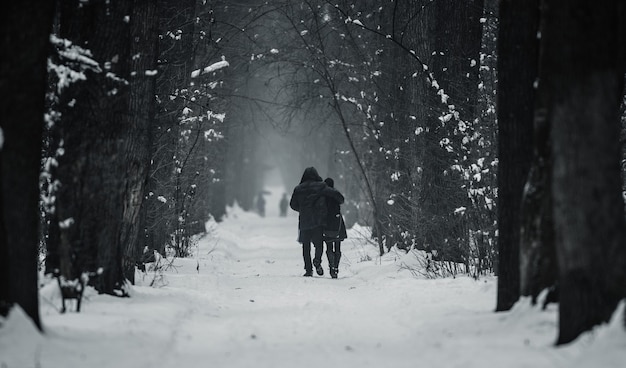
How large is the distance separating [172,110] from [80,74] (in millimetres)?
6173

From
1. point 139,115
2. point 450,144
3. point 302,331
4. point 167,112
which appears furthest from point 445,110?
point 302,331

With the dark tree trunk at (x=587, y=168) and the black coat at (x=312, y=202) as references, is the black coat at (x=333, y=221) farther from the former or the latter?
the dark tree trunk at (x=587, y=168)

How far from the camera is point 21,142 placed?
17.8ft

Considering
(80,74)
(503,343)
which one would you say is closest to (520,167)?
(503,343)

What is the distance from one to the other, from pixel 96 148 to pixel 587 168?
191 inches

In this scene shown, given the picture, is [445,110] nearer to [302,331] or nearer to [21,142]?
[302,331]

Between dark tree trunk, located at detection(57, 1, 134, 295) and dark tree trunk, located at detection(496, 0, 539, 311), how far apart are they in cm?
411

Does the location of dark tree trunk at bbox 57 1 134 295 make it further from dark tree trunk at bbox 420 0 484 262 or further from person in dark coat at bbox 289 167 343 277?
dark tree trunk at bbox 420 0 484 262

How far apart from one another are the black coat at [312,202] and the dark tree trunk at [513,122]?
6082mm

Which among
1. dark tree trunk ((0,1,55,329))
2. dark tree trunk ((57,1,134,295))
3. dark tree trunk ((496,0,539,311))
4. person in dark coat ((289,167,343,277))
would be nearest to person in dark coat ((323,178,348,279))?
person in dark coat ((289,167,343,277))

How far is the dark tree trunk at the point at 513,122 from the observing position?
22.7 feet

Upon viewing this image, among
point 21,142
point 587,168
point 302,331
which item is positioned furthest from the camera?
point 302,331

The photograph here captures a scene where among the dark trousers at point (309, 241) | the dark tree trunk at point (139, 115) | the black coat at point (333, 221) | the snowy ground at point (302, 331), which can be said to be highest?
the dark tree trunk at point (139, 115)

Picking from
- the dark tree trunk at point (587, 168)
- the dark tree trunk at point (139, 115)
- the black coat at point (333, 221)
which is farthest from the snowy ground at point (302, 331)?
the black coat at point (333, 221)
